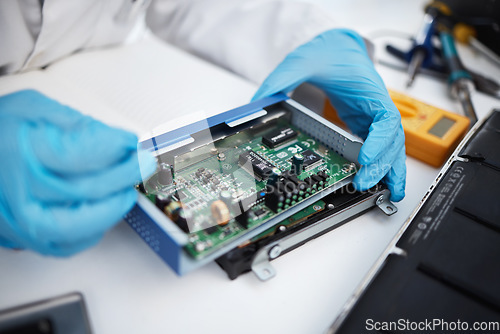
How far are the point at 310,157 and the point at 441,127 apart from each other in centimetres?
67

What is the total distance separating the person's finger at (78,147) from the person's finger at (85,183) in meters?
0.02

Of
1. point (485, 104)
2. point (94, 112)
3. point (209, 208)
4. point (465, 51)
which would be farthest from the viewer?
point (465, 51)

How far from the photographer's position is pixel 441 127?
142 cm

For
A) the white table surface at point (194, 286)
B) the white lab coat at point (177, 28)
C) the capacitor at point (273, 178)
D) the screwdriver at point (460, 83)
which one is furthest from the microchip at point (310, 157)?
the screwdriver at point (460, 83)

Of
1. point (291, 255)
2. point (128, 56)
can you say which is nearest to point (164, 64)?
point (128, 56)

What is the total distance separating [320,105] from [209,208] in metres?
0.84

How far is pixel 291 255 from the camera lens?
1.00 metres

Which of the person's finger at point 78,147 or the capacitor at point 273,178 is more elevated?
the person's finger at point 78,147

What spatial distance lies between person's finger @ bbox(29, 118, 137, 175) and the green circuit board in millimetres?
159

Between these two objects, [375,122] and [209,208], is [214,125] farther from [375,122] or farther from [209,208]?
[375,122]

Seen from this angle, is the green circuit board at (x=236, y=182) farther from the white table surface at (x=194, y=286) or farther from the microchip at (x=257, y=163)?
the white table surface at (x=194, y=286)

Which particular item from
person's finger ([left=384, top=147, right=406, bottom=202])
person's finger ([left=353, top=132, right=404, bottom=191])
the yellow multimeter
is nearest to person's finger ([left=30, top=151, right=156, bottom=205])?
person's finger ([left=353, top=132, right=404, bottom=191])

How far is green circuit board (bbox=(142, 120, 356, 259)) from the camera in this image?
2.84ft

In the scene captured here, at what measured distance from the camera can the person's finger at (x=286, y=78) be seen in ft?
4.32
